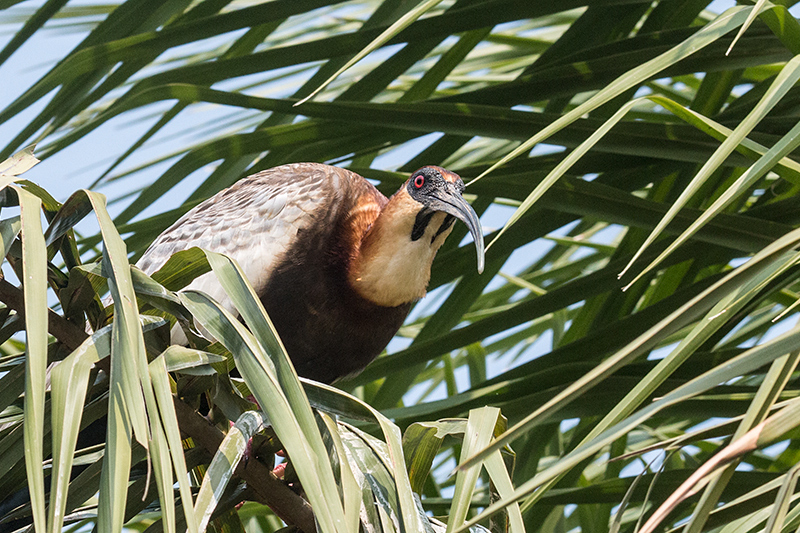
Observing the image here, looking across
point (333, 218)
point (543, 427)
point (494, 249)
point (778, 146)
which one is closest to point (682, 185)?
point (494, 249)

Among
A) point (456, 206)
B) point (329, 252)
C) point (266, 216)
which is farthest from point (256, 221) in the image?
point (456, 206)

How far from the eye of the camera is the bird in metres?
2.17

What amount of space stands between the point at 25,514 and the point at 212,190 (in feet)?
3.88

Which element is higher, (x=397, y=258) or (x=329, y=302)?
(x=397, y=258)

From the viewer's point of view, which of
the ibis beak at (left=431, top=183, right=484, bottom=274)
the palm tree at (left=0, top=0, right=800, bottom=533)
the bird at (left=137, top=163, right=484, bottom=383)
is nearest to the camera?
the palm tree at (left=0, top=0, right=800, bottom=533)

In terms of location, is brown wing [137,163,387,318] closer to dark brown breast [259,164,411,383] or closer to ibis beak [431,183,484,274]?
dark brown breast [259,164,411,383]

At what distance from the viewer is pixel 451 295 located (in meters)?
2.22

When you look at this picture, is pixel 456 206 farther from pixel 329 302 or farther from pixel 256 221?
pixel 256 221

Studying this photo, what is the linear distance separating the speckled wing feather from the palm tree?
11 cm

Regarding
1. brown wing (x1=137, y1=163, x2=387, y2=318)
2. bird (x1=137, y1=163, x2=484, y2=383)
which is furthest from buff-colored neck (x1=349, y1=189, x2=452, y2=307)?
brown wing (x1=137, y1=163, x2=387, y2=318)

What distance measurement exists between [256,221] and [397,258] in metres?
0.37

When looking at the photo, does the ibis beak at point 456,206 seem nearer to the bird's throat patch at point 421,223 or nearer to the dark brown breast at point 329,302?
the bird's throat patch at point 421,223

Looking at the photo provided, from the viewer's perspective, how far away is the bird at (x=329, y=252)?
2.17 metres

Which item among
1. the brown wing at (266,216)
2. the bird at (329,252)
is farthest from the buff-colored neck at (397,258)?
the brown wing at (266,216)
